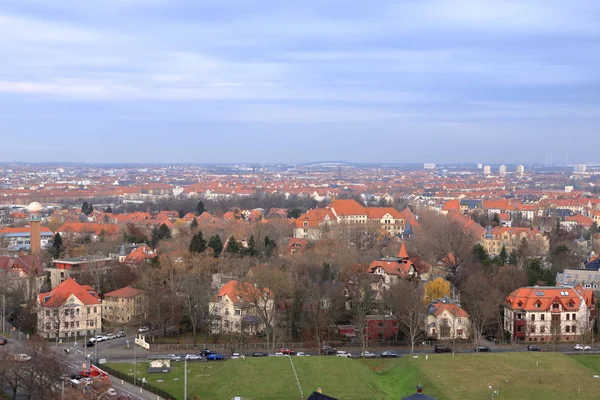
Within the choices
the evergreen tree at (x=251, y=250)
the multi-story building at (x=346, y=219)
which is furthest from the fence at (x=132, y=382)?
the multi-story building at (x=346, y=219)

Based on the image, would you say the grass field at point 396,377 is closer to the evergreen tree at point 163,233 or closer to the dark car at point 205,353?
the dark car at point 205,353

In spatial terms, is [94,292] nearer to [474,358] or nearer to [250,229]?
[474,358]

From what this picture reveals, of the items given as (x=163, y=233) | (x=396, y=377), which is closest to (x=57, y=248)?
(x=163, y=233)

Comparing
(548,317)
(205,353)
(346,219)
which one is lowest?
(205,353)

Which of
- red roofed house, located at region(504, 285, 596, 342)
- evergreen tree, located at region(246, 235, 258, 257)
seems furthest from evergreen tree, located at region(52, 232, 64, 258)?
red roofed house, located at region(504, 285, 596, 342)

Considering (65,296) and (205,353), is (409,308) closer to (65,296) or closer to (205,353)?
(205,353)

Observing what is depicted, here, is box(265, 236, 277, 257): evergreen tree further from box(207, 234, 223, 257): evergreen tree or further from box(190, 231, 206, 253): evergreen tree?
box(190, 231, 206, 253): evergreen tree
